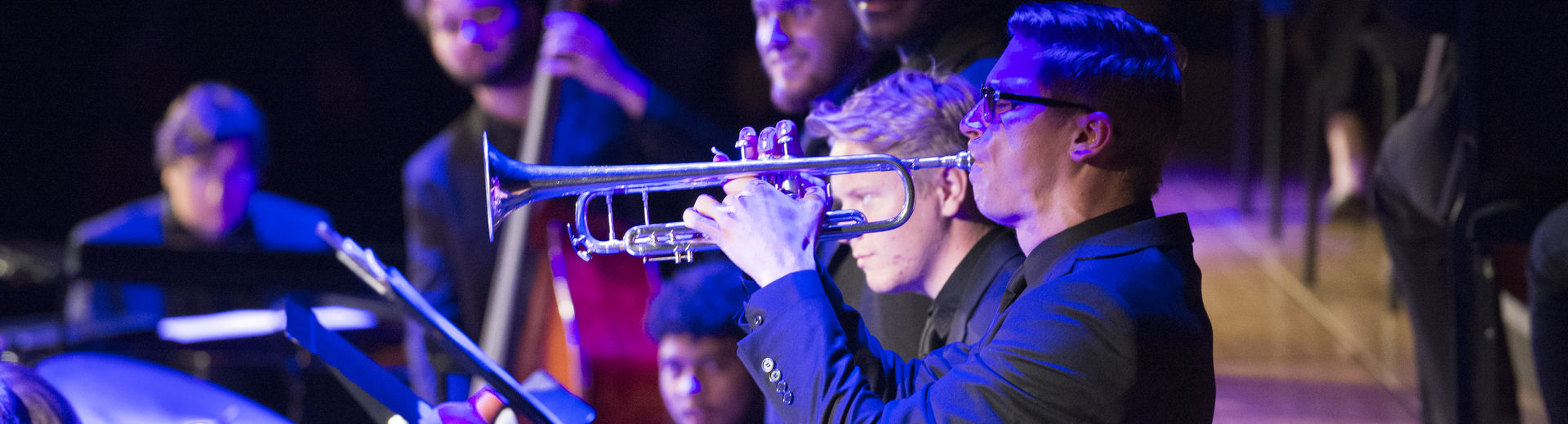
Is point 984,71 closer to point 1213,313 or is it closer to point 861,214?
point 861,214

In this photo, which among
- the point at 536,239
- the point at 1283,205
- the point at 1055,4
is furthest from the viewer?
the point at 1283,205

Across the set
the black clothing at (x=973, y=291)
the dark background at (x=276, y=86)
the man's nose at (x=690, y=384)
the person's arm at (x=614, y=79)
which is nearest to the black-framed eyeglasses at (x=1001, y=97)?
the black clothing at (x=973, y=291)

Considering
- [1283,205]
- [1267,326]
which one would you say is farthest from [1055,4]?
[1283,205]

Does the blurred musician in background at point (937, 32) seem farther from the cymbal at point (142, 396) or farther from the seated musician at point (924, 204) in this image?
the cymbal at point (142, 396)

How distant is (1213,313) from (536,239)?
250 centimetres

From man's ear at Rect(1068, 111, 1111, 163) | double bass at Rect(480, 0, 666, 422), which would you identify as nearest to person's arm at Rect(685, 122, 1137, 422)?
man's ear at Rect(1068, 111, 1111, 163)

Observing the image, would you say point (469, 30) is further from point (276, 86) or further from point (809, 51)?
point (276, 86)

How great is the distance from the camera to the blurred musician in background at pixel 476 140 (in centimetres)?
372

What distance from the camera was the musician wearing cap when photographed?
4.46 feet

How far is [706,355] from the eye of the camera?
2.65 metres

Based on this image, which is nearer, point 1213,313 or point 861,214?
point 861,214

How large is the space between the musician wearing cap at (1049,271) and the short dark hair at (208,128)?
12.8 feet

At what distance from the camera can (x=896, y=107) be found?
1.97 metres

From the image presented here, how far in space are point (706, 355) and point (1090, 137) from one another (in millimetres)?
1387
